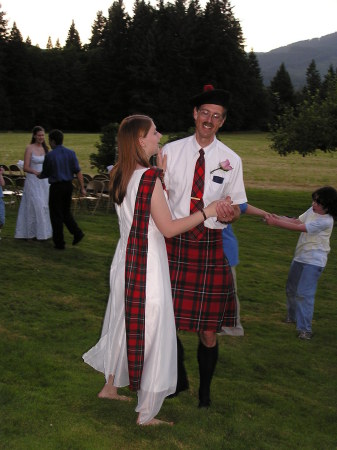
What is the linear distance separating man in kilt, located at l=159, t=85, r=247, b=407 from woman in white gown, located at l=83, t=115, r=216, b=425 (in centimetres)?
38

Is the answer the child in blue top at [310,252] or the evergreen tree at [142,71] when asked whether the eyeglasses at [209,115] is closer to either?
the child in blue top at [310,252]

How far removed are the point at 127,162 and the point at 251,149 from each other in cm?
5948

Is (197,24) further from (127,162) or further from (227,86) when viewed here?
(127,162)

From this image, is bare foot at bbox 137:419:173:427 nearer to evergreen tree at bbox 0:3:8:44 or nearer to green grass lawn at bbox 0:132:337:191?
green grass lawn at bbox 0:132:337:191

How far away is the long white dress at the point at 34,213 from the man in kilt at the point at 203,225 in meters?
7.78

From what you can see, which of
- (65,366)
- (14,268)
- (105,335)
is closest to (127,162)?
(105,335)

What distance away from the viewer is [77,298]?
8.31 meters

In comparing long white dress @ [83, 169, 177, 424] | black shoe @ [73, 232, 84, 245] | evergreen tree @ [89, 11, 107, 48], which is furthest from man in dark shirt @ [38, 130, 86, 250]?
evergreen tree @ [89, 11, 107, 48]

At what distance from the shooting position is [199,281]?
14.8 ft

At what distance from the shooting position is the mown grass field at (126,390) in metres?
4.23

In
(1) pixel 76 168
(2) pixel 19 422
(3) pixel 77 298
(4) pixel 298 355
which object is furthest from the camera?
(1) pixel 76 168

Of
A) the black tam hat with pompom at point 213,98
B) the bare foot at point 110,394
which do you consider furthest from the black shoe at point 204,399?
the black tam hat with pompom at point 213,98

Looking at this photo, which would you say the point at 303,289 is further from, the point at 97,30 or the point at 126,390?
the point at 97,30

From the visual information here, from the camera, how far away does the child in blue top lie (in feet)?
22.7
